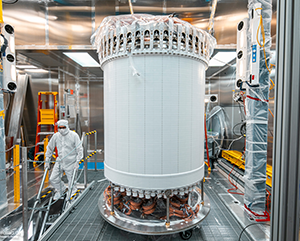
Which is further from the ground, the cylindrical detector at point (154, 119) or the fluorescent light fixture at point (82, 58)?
the fluorescent light fixture at point (82, 58)

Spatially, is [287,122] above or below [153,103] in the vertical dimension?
below

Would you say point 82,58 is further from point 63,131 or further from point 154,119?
point 154,119

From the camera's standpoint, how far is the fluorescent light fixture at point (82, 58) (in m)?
4.76

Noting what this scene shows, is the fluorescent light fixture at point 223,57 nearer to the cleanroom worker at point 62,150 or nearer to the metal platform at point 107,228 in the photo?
the metal platform at point 107,228

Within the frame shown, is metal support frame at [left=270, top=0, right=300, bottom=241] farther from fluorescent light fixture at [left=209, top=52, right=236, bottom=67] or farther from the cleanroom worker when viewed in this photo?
the cleanroom worker

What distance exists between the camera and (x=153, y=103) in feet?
6.34

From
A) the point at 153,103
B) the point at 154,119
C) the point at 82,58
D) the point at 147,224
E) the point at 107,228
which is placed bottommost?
the point at 107,228

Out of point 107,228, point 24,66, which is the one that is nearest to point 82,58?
point 24,66

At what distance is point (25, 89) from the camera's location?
6.18m

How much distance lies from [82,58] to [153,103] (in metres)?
4.24

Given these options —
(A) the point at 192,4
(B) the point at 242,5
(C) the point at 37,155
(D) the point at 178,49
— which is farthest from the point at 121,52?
(C) the point at 37,155

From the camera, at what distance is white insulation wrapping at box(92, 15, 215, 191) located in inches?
75.5

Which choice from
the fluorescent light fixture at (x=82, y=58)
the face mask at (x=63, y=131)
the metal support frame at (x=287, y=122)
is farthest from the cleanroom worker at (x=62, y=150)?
the metal support frame at (x=287, y=122)

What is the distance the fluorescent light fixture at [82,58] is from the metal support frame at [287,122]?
4602 millimetres
